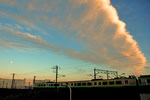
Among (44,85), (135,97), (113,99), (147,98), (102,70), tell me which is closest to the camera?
(147,98)

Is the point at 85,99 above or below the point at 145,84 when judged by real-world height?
below

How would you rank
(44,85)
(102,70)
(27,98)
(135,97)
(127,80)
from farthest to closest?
(44,85), (102,70), (27,98), (127,80), (135,97)

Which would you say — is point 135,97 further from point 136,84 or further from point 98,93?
point 98,93

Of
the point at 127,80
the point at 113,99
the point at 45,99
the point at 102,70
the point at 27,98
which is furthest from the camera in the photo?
the point at 102,70

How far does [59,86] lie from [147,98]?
2588cm

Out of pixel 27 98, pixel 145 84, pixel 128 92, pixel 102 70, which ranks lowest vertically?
pixel 27 98

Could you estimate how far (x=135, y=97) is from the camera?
2023 cm

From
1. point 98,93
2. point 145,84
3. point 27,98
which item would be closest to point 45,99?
point 27,98

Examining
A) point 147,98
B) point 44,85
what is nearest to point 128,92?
point 147,98

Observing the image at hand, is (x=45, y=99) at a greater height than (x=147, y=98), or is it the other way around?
(x=147, y=98)

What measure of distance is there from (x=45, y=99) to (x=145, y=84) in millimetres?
19007

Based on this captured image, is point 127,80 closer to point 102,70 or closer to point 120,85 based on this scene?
point 120,85

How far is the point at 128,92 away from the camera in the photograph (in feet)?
69.8

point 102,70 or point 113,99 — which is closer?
point 113,99
